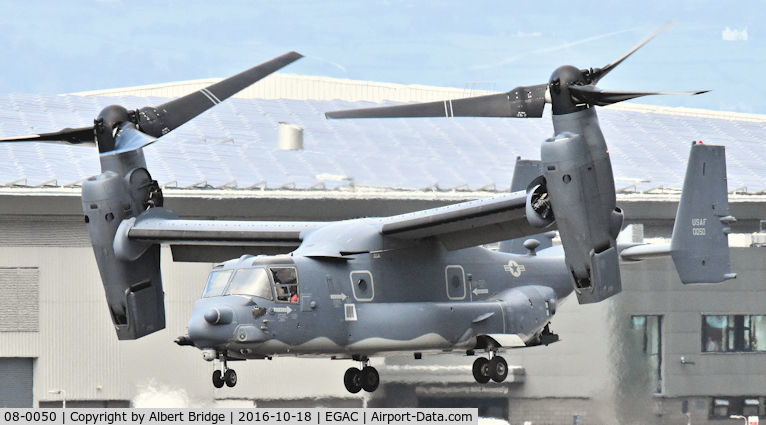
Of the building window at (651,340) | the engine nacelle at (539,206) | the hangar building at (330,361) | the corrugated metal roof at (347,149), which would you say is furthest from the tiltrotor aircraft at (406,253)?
the corrugated metal roof at (347,149)

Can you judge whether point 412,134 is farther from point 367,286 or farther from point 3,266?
point 367,286

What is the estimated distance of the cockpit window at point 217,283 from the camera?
987 inches

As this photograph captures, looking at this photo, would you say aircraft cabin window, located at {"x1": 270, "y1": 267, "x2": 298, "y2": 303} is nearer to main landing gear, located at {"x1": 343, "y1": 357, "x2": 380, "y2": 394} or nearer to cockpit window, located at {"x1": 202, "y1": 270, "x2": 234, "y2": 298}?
cockpit window, located at {"x1": 202, "y1": 270, "x2": 234, "y2": 298}

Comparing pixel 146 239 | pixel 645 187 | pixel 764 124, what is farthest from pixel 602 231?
pixel 764 124

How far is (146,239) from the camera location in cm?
2853

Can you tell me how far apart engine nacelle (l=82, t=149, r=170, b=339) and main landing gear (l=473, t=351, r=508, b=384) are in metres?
7.89

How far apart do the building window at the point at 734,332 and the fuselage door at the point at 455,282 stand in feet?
36.5

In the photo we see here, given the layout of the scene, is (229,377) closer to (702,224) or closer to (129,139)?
(129,139)

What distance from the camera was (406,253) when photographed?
2766cm

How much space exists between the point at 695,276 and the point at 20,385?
20787 mm

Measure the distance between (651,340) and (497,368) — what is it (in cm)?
833

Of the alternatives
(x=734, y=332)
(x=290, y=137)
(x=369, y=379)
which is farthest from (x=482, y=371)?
(x=290, y=137)

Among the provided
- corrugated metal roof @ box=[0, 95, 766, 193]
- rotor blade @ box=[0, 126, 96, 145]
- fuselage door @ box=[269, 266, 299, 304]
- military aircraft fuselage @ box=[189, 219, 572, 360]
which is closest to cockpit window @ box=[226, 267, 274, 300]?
military aircraft fuselage @ box=[189, 219, 572, 360]

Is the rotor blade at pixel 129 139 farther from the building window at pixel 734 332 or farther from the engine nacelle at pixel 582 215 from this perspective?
the building window at pixel 734 332
